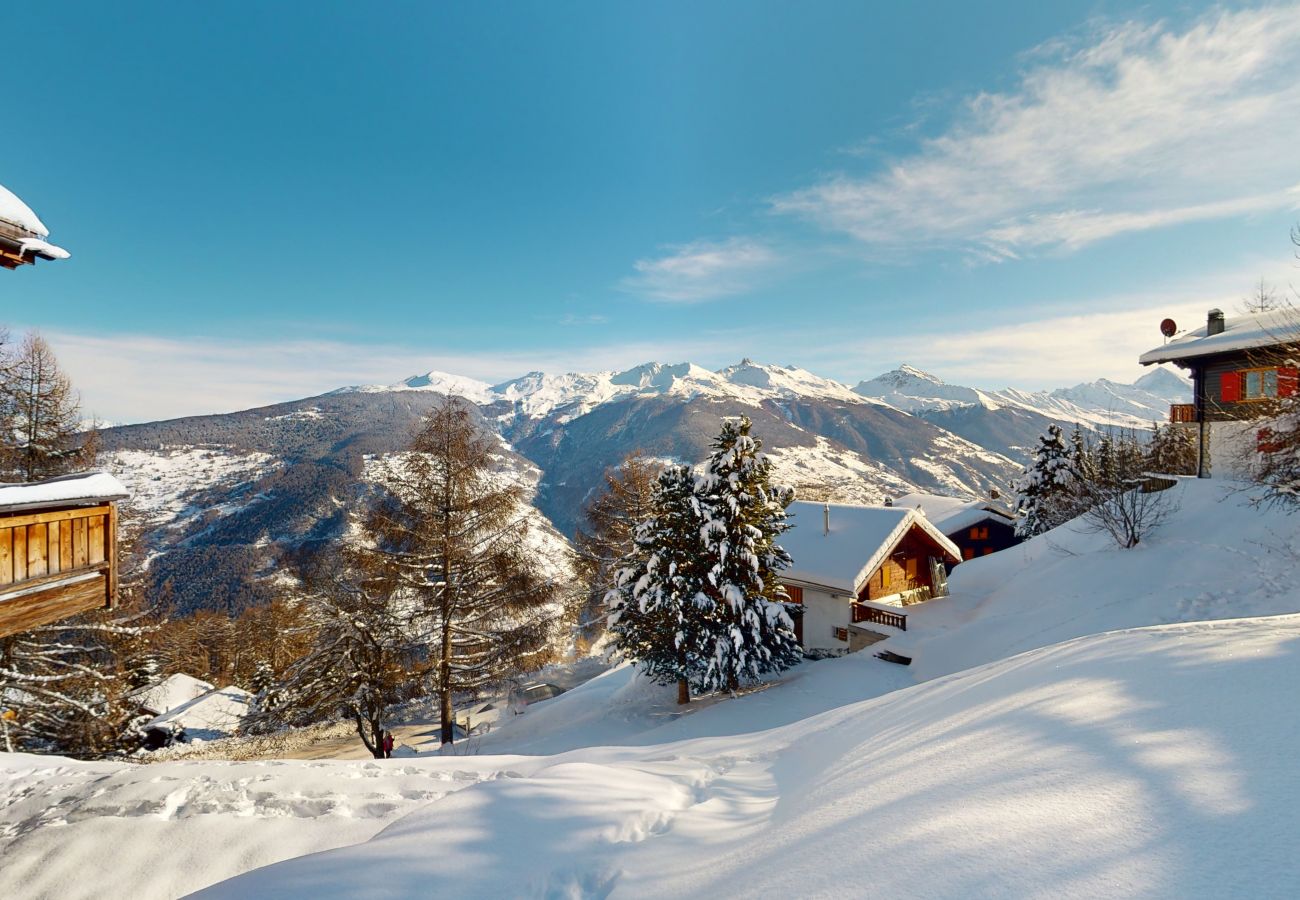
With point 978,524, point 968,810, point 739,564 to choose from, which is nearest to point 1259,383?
point 739,564

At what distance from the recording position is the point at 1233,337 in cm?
1945

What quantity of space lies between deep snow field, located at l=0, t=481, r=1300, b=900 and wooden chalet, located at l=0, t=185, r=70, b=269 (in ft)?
20.7

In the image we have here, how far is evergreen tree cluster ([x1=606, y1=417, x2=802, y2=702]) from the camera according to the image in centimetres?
Result: 1617

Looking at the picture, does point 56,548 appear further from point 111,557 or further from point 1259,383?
point 1259,383

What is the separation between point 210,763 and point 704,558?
12091mm

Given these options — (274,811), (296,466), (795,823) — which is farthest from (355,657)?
(296,466)

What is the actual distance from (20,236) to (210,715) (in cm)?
3327

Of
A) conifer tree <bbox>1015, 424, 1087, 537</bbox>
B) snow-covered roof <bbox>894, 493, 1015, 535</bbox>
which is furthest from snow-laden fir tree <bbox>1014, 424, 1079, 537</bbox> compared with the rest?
snow-covered roof <bbox>894, 493, 1015, 535</bbox>

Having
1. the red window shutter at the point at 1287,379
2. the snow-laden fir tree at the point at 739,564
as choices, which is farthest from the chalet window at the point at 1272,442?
the snow-laden fir tree at the point at 739,564

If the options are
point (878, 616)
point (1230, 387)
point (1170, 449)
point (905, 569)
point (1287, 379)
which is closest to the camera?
point (1287, 379)

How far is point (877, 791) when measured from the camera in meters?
3.89

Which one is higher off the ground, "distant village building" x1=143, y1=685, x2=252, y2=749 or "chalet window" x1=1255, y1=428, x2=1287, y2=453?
"chalet window" x1=1255, y1=428, x2=1287, y2=453

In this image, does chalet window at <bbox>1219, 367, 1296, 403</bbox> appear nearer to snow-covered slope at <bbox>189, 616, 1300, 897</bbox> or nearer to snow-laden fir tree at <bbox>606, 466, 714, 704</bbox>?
snow-covered slope at <bbox>189, 616, 1300, 897</bbox>

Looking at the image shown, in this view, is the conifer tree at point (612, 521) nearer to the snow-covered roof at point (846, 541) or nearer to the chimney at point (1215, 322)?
the snow-covered roof at point (846, 541)
